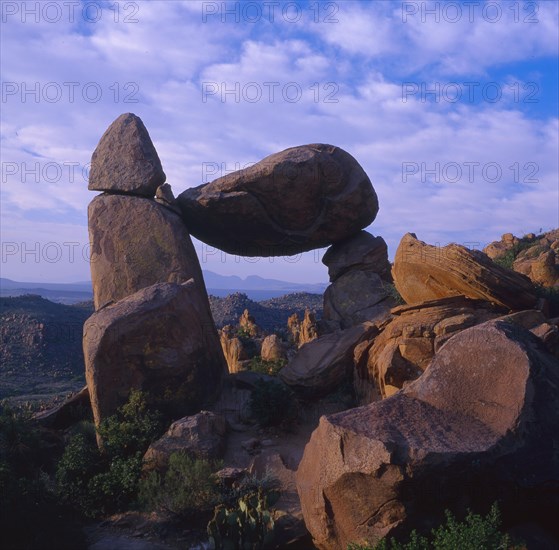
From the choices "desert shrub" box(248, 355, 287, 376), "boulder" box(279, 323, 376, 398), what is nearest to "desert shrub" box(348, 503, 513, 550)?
"boulder" box(279, 323, 376, 398)

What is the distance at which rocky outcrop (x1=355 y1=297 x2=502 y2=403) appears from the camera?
1034 centimetres

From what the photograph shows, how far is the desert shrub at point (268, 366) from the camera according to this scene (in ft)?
48.0

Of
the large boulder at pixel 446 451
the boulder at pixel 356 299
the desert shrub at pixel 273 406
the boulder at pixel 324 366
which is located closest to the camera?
the large boulder at pixel 446 451

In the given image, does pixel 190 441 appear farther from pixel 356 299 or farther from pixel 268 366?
pixel 356 299

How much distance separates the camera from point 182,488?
8.70m

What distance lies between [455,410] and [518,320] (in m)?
3.49

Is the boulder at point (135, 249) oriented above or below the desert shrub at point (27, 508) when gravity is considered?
above

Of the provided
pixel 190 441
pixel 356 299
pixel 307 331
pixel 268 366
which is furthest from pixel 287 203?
pixel 190 441

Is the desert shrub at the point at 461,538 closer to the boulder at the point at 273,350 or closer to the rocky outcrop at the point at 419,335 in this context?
the rocky outcrop at the point at 419,335

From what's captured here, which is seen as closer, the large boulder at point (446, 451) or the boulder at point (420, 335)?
the large boulder at point (446, 451)

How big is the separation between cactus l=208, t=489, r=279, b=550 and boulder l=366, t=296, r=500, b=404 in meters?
3.79

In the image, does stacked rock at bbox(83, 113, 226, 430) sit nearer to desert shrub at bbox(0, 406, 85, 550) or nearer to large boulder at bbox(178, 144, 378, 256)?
large boulder at bbox(178, 144, 378, 256)

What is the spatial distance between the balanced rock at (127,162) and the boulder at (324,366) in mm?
5413

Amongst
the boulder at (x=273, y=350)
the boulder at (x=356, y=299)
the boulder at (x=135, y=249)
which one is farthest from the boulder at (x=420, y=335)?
the boulder at (x=273, y=350)
